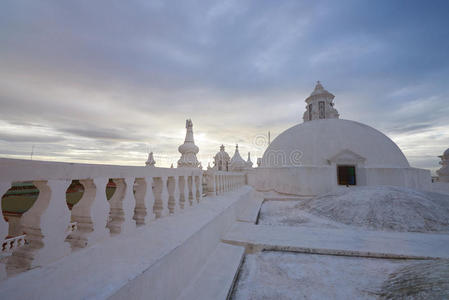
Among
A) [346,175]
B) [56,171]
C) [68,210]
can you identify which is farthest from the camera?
[346,175]

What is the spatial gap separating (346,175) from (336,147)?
8.79 feet

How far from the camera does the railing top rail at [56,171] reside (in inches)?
58.4

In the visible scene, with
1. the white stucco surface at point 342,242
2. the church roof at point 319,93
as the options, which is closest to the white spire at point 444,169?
the church roof at point 319,93

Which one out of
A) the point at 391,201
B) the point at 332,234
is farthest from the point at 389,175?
the point at 332,234

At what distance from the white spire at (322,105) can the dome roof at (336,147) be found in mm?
4514

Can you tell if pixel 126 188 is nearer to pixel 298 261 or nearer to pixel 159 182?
pixel 159 182

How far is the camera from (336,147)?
18.7 meters

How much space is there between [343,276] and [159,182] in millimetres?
3149

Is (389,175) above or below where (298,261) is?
above

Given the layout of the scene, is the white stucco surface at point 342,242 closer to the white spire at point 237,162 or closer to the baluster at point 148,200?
the baluster at point 148,200

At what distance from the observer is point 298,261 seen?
3396mm

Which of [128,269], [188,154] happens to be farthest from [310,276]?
[188,154]

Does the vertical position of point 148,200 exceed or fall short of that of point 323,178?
it exceeds it

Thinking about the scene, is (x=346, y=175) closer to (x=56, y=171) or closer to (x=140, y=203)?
(x=140, y=203)
